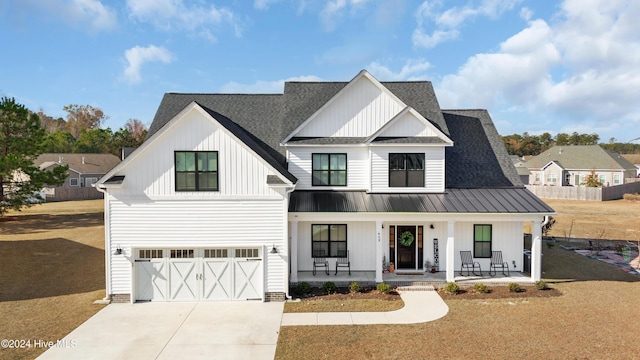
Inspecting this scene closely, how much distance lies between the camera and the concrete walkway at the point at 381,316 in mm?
12594

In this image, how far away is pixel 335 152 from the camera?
18078 mm

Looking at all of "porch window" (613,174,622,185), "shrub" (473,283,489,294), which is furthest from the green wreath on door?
"porch window" (613,174,622,185)

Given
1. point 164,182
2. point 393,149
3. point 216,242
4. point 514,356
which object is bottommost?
point 514,356

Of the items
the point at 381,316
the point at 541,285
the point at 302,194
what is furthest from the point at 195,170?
the point at 541,285

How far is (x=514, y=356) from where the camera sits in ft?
33.7

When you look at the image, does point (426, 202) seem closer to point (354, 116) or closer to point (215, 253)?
point (354, 116)

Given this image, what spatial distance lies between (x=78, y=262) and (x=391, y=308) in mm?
16214

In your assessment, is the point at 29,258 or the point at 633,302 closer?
the point at 633,302

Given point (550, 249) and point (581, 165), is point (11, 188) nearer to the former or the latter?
point (550, 249)

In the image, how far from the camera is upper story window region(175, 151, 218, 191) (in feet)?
48.1

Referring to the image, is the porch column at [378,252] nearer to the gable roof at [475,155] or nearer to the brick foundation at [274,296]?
the brick foundation at [274,296]

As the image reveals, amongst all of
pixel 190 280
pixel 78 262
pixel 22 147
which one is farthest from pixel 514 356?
pixel 22 147

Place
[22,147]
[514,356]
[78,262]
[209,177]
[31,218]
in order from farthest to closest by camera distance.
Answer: [31,218], [22,147], [78,262], [209,177], [514,356]

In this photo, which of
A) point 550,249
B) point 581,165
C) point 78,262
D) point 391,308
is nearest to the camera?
point 391,308
